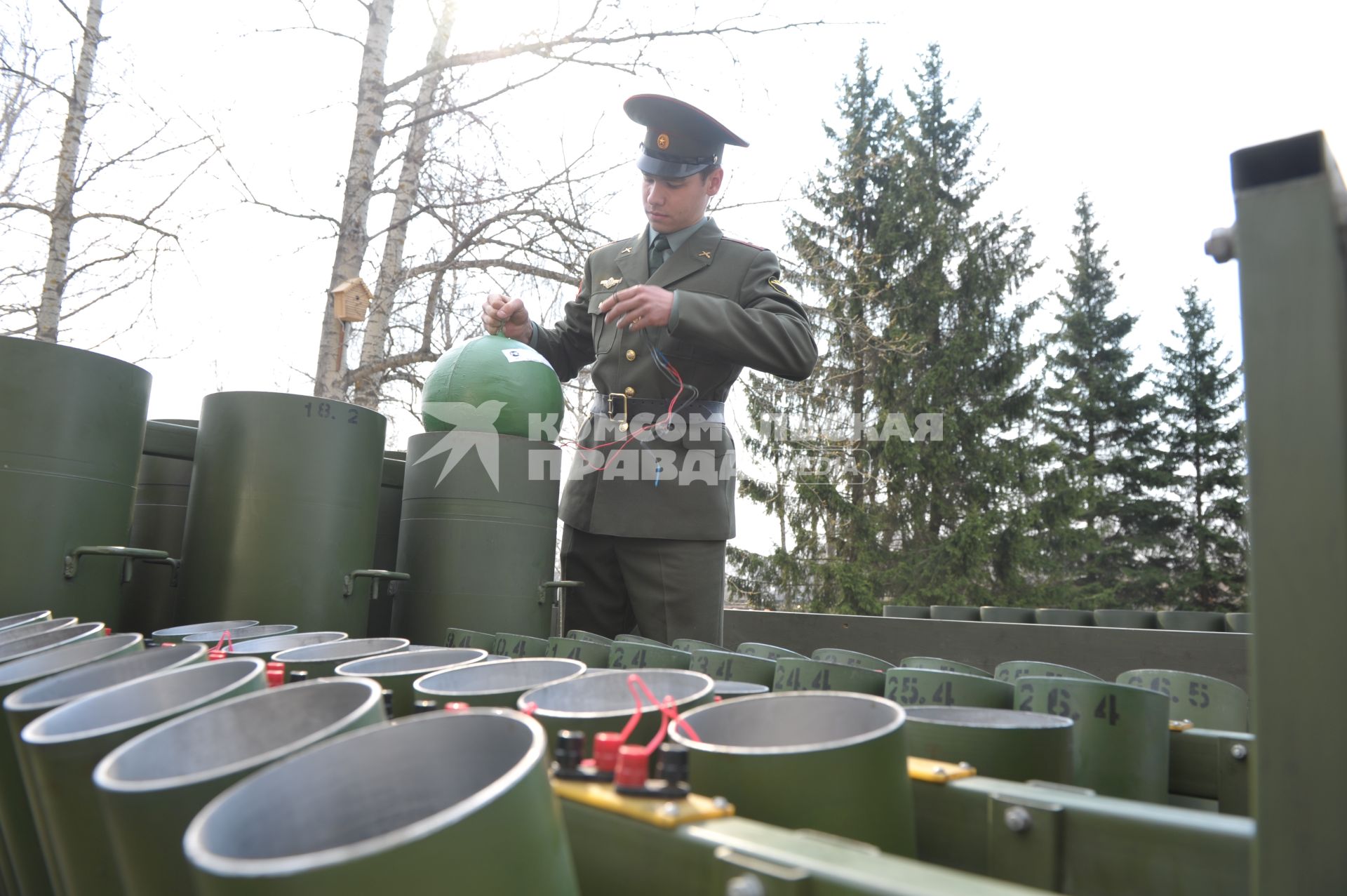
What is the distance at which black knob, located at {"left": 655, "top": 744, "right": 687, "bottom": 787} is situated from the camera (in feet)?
3.10

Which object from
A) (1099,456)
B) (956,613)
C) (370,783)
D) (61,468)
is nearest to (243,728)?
(370,783)

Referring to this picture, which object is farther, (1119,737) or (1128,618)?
(1128,618)

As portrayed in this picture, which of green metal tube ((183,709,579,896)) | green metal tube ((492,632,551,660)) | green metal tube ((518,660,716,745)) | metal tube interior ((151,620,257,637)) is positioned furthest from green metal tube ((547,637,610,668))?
green metal tube ((183,709,579,896))

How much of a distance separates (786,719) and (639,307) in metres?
2.14

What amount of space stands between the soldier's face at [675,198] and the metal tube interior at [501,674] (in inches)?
104

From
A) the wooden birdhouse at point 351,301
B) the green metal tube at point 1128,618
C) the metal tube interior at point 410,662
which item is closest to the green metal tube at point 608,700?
the metal tube interior at point 410,662

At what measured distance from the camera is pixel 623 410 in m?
3.87

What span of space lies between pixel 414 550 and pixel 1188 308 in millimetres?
30952

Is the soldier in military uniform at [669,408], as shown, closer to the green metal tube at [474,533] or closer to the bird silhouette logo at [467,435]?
the green metal tube at [474,533]

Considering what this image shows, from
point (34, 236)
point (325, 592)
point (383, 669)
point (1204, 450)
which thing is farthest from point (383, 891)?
point (1204, 450)

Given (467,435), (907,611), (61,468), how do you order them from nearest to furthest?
(61,468), (467,435), (907,611)

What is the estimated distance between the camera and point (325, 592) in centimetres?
345

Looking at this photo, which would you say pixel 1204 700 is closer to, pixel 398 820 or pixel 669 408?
pixel 398 820

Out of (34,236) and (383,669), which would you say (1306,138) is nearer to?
(383,669)
